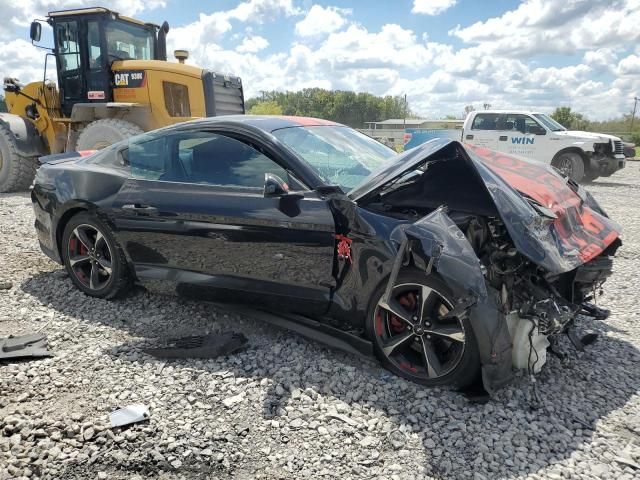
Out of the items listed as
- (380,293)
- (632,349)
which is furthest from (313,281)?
(632,349)

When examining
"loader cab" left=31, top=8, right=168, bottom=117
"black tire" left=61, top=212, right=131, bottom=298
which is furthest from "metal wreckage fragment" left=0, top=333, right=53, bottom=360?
"loader cab" left=31, top=8, right=168, bottom=117

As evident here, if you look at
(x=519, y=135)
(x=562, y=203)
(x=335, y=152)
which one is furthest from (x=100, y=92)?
(x=519, y=135)

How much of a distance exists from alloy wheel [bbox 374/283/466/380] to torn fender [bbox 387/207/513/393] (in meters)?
0.11

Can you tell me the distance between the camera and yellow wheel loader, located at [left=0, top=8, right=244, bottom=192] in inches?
355

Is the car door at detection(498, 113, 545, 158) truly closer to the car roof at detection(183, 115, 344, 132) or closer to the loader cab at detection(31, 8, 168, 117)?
the loader cab at detection(31, 8, 168, 117)

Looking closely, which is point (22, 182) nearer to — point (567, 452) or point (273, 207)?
point (273, 207)

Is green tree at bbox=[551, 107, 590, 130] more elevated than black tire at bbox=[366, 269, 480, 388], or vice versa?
green tree at bbox=[551, 107, 590, 130]

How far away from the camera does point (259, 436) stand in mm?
2600

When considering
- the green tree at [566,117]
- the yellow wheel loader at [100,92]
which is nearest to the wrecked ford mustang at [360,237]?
the yellow wheel loader at [100,92]

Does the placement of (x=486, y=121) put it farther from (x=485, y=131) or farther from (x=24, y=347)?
(x=24, y=347)

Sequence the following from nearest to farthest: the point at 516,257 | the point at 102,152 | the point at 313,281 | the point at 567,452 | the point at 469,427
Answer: the point at 567,452, the point at 469,427, the point at 516,257, the point at 313,281, the point at 102,152

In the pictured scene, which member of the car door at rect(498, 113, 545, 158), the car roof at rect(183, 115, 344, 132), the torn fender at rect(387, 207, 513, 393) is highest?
the car door at rect(498, 113, 545, 158)

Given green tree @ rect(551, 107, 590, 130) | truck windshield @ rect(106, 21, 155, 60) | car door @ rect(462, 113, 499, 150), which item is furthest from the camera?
green tree @ rect(551, 107, 590, 130)

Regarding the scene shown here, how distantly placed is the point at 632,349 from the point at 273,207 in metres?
2.67
